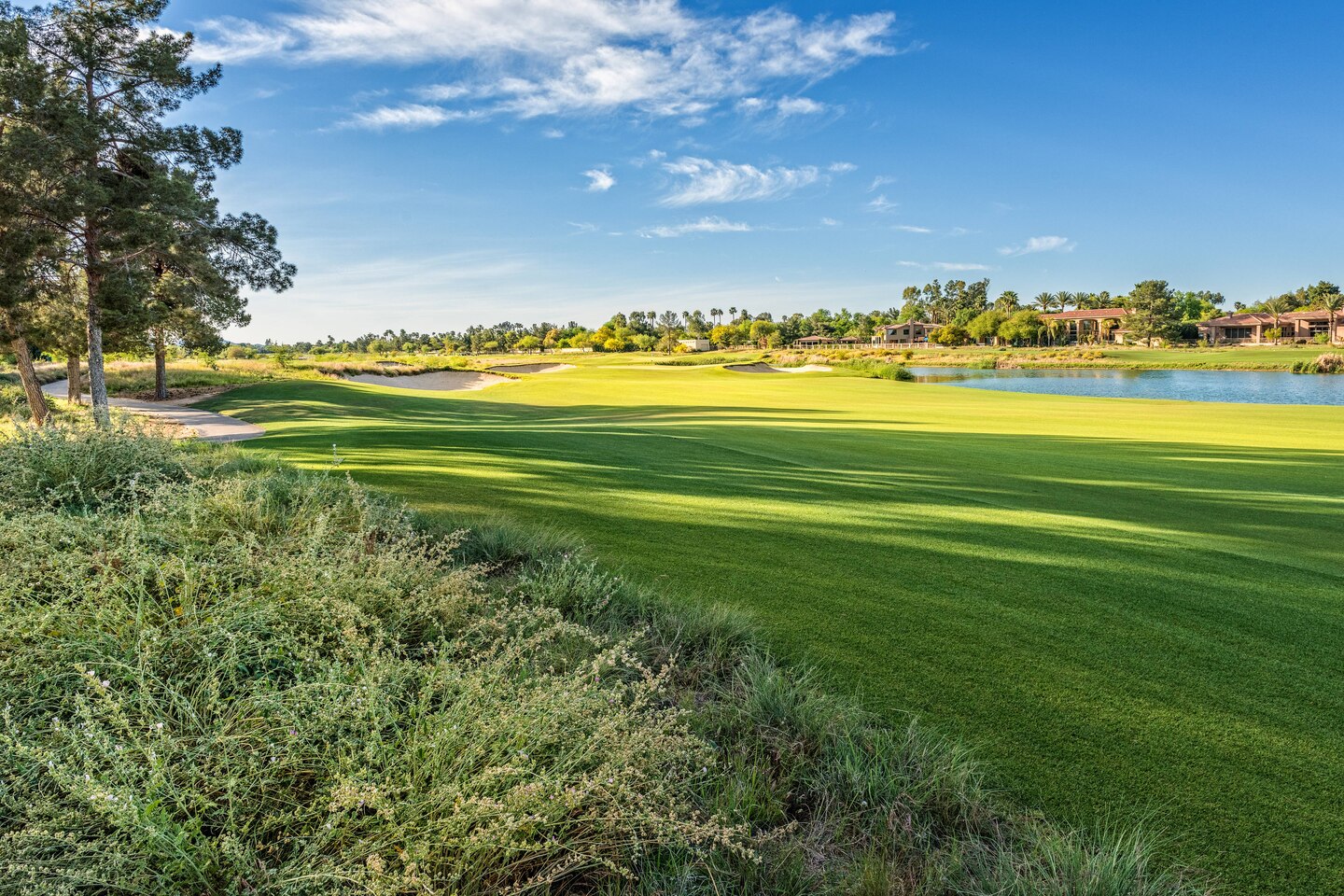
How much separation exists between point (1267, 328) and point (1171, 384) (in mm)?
72157

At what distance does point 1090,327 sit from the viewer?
111 metres

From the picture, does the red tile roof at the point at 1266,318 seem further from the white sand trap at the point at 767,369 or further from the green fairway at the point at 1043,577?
the green fairway at the point at 1043,577

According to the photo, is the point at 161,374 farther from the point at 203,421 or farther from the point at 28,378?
the point at 203,421

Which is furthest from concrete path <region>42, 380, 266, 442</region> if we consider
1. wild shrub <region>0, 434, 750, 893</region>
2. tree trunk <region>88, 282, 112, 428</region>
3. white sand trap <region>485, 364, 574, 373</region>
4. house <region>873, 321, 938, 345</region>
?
house <region>873, 321, 938, 345</region>

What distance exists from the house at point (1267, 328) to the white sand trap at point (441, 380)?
357 feet

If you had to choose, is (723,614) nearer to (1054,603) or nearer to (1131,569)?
(1054,603)

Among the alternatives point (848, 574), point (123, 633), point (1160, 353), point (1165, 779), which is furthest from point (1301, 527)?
point (1160, 353)

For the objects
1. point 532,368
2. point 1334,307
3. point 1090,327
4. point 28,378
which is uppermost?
point 1334,307

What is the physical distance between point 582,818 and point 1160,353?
101m

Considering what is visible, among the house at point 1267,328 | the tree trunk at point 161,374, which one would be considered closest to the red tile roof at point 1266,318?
the house at point 1267,328

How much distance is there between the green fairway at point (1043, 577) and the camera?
8.89 feet

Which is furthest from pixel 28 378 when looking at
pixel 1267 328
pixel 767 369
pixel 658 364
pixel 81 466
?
pixel 1267 328

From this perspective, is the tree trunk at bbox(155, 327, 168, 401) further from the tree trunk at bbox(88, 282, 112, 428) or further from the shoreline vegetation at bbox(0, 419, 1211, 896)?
the shoreline vegetation at bbox(0, 419, 1211, 896)

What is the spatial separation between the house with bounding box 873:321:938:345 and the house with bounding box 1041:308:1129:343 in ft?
77.9
